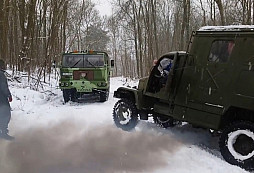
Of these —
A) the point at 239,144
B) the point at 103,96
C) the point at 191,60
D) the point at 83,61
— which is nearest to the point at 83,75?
the point at 83,61

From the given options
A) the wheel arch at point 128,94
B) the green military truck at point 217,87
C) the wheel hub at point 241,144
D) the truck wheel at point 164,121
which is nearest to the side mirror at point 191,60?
the green military truck at point 217,87

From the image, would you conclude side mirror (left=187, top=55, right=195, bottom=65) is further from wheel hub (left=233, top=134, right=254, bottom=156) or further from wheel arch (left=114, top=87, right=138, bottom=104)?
wheel arch (left=114, top=87, right=138, bottom=104)

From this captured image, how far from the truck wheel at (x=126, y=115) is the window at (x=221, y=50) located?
2.61m

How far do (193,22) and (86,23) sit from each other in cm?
1449

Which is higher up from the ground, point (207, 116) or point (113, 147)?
point (207, 116)

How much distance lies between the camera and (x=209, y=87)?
6504 mm

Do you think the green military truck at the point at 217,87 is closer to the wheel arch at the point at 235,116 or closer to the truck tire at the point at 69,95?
the wheel arch at the point at 235,116

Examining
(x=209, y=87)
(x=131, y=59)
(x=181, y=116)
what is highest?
(x=131, y=59)

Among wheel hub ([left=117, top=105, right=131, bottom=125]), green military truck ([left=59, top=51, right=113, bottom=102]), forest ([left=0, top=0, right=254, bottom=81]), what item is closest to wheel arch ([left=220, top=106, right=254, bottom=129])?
wheel hub ([left=117, top=105, right=131, bottom=125])

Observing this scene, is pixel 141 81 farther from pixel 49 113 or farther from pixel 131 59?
pixel 131 59

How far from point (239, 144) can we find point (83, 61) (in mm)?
8507

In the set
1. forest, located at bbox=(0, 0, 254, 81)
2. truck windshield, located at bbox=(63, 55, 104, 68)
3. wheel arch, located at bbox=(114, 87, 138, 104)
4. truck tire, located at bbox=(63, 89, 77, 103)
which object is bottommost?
truck tire, located at bbox=(63, 89, 77, 103)

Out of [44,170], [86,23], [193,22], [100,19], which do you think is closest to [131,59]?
[100,19]

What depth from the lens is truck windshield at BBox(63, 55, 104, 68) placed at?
43.3ft
